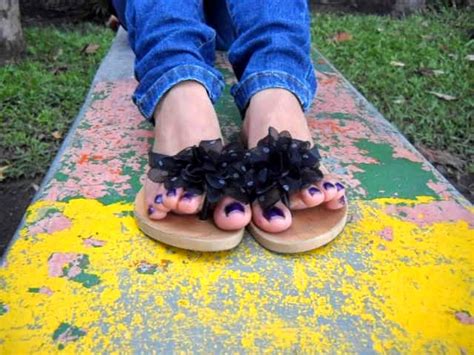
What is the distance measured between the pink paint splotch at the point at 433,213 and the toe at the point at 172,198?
1.22 feet

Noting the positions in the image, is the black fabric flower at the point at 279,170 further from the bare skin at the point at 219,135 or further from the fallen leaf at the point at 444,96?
the fallen leaf at the point at 444,96

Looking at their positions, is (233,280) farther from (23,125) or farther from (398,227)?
(23,125)

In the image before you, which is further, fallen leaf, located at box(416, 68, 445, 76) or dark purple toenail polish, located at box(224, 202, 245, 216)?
fallen leaf, located at box(416, 68, 445, 76)

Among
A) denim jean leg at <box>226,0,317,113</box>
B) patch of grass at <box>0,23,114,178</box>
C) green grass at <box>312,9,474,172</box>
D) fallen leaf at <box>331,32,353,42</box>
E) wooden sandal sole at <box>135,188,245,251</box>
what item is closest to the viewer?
wooden sandal sole at <box>135,188,245,251</box>

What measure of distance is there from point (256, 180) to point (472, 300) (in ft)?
1.15

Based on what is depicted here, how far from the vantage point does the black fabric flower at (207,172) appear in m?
0.92

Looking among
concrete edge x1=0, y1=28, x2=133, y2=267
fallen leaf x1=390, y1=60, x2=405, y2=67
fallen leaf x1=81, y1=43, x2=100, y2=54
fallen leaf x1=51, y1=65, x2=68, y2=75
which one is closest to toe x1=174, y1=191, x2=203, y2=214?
concrete edge x1=0, y1=28, x2=133, y2=267

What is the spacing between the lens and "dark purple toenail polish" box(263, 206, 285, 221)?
35.9 inches

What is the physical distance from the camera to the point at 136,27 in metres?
1.26

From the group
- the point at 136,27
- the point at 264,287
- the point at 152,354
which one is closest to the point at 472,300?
the point at 264,287

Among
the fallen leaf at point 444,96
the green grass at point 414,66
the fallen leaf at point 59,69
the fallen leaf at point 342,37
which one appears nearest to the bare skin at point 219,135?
the green grass at point 414,66

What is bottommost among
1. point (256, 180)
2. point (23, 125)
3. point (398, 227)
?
point (23, 125)

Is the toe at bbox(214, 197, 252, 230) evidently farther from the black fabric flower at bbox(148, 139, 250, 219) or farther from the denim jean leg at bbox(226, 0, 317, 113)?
the denim jean leg at bbox(226, 0, 317, 113)

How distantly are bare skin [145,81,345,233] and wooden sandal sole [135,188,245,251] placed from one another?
0.04 feet
